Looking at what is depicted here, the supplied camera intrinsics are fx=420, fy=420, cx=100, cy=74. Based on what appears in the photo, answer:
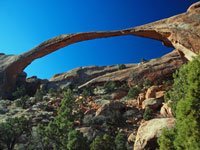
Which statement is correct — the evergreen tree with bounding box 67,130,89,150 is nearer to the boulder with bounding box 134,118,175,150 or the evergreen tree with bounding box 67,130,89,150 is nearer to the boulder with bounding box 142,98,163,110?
the boulder with bounding box 134,118,175,150

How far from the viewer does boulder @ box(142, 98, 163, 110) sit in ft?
159

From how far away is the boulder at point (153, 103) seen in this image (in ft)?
159

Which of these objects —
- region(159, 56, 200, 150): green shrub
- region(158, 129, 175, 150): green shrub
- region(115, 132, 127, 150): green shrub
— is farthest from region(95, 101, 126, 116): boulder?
region(159, 56, 200, 150): green shrub

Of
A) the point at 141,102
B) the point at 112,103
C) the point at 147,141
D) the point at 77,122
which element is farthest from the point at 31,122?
the point at 147,141

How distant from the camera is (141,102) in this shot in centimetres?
5231

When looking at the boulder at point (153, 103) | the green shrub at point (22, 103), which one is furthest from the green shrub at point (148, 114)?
the green shrub at point (22, 103)

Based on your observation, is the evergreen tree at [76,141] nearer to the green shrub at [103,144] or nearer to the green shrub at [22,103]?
the green shrub at [103,144]

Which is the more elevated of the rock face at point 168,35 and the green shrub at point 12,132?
the rock face at point 168,35

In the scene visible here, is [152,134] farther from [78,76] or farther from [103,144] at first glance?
[78,76]

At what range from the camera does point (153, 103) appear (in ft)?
160

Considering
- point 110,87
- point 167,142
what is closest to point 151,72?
point 110,87

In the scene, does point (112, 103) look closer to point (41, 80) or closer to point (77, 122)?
point (77, 122)

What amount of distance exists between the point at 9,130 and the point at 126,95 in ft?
71.3

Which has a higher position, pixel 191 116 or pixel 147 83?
pixel 147 83
